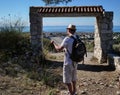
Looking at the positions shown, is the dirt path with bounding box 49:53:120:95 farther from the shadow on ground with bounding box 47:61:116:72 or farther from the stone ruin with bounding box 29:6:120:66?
the stone ruin with bounding box 29:6:120:66

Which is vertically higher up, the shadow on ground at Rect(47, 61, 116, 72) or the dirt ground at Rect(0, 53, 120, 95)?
the shadow on ground at Rect(47, 61, 116, 72)

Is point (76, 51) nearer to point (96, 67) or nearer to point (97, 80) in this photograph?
point (97, 80)

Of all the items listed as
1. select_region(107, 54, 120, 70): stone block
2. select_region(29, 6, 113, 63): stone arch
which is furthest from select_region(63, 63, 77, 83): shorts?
select_region(29, 6, 113, 63): stone arch

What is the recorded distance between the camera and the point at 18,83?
916cm

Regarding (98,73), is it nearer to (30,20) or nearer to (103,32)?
(103,32)

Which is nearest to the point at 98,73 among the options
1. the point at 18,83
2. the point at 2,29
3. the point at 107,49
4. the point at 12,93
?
the point at 107,49

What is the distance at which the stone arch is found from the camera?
13.2 metres

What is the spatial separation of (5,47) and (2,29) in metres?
0.88

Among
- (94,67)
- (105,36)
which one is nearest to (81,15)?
(105,36)

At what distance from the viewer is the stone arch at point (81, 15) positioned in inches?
520

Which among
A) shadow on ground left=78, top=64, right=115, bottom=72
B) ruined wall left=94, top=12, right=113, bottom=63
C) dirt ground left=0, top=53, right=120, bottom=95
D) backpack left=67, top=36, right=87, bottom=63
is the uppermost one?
ruined wall left=94, top=12, right=113, bottom=63

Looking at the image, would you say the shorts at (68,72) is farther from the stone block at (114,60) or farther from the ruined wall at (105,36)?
the ruined wall at (105,36)

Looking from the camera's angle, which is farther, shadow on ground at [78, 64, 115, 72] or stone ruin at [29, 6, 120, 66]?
stone ruin at [29, 6, 120, 66]

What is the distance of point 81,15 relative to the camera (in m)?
13.3
